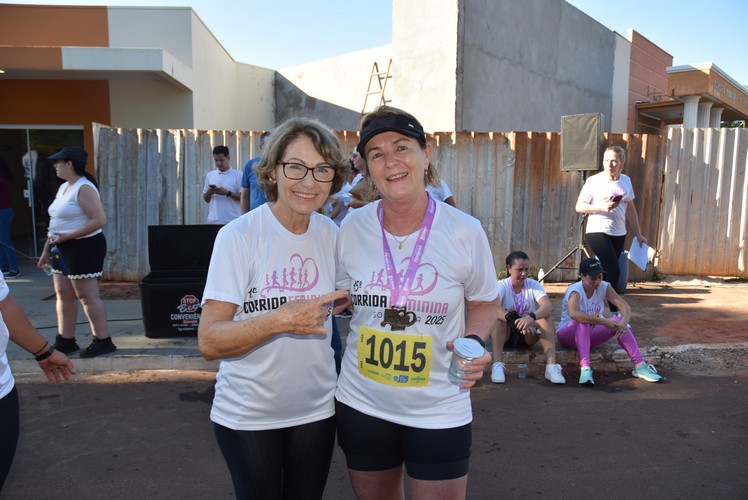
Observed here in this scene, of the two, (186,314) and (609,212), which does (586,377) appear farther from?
(186,314)

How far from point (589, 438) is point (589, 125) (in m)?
5.91

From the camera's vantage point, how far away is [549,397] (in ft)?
16.4

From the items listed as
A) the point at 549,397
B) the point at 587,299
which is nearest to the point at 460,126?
the point at 587,299

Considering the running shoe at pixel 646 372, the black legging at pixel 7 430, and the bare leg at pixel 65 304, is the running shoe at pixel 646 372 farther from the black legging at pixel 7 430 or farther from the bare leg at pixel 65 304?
the bare leg at pixel 65 304

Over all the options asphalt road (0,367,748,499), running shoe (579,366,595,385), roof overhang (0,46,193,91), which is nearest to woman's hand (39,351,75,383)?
asphalt road (0,367,748,499)

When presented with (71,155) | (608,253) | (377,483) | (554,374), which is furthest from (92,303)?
(608,253)

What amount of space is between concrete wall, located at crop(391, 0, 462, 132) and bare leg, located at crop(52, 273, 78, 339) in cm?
806

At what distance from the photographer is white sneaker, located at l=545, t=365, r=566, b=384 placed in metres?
5.35

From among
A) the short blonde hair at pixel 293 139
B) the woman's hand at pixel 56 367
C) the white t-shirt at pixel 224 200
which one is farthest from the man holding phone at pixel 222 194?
the short blonde hair at pixel 293 139

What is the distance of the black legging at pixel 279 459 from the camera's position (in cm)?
208

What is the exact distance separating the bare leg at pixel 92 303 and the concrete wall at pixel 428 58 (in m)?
7.91

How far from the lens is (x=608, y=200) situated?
7.15m

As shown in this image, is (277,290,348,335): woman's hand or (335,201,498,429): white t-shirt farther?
(335,201,498,429): white t-shirt

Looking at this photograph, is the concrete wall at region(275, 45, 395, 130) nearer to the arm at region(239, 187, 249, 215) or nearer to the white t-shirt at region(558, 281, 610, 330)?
the arm at region(239, 187, 249, 215)
